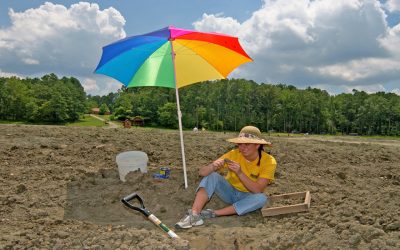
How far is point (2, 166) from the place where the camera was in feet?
22.5

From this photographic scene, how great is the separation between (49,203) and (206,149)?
467cm

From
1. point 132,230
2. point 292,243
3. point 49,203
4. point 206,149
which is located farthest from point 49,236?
point 206,149

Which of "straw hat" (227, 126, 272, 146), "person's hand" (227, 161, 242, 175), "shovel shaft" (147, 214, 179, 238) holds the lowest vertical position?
"shovel shaft" (147, 214, 179, 238)

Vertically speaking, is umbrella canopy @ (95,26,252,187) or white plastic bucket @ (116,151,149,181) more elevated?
umbrella canopy @ (95,26,252,187)

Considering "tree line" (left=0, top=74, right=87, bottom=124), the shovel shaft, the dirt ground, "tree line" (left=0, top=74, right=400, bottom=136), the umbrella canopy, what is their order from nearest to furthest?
1. the dirt ground
2. the shovel shaft
3. the umbrella canopy
4. "tree line" (left=0, top=74, right=87, bottom=124)
5. "tree line" (left=0, top=74, right=400, bottom=136)

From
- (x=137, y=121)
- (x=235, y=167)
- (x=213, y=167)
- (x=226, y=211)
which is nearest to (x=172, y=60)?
(x=213, y=167)

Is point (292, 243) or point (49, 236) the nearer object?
point (292, 243)

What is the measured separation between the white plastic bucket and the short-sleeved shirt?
1703 millimetres

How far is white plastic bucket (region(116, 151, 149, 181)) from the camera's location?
595 cm

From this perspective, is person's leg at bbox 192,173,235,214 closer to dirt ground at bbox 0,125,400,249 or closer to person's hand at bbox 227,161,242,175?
dirt ground at bbox 0,125,400,249

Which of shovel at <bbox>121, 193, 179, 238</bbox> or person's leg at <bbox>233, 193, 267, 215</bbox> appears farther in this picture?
person's leg at <bbox>233, 193, 267, 215</bbox>

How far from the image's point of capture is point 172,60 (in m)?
5.65

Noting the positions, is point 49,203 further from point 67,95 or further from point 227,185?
point 67,95

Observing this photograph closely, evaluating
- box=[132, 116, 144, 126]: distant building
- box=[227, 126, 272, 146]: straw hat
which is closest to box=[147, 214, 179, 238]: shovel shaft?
box=[227, 126, 272, 146]: straw hat
